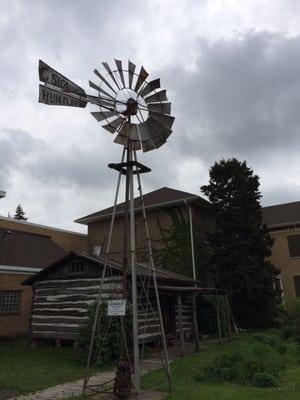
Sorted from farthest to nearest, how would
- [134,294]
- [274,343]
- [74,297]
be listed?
1. [74,297]
2. [274,343]
3. [134,294]

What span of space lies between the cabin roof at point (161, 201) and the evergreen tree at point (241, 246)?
1104mm

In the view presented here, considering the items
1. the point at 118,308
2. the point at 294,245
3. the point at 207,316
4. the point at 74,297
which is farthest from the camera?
the point at 294,245

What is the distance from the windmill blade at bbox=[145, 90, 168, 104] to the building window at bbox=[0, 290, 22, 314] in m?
13.7

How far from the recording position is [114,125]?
29.8 ft

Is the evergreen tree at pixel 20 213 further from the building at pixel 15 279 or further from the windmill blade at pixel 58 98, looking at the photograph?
the windmill blade at pixel 58 98

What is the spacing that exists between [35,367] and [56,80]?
315 inches

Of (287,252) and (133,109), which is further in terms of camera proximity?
(287,252)

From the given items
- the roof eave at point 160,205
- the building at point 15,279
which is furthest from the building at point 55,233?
the building at point 15,279

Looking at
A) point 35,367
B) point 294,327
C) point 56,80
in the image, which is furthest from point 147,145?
point 294,327

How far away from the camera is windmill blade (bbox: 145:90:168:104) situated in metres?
9.30

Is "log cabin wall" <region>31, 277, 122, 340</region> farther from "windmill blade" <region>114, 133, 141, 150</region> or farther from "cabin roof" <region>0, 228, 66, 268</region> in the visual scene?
"windmill blade" <region>114, 133, 141, 150</region>

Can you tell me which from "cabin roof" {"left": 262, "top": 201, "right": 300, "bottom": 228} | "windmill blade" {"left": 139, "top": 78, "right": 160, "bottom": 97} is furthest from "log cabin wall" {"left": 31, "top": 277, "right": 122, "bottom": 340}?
"cabin roof" {"left": 262, "top": 201, "right": 300, "bottom": 228}

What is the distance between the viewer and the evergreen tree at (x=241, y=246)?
22.1m

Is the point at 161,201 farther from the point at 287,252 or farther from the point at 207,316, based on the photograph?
the point at 287,252
